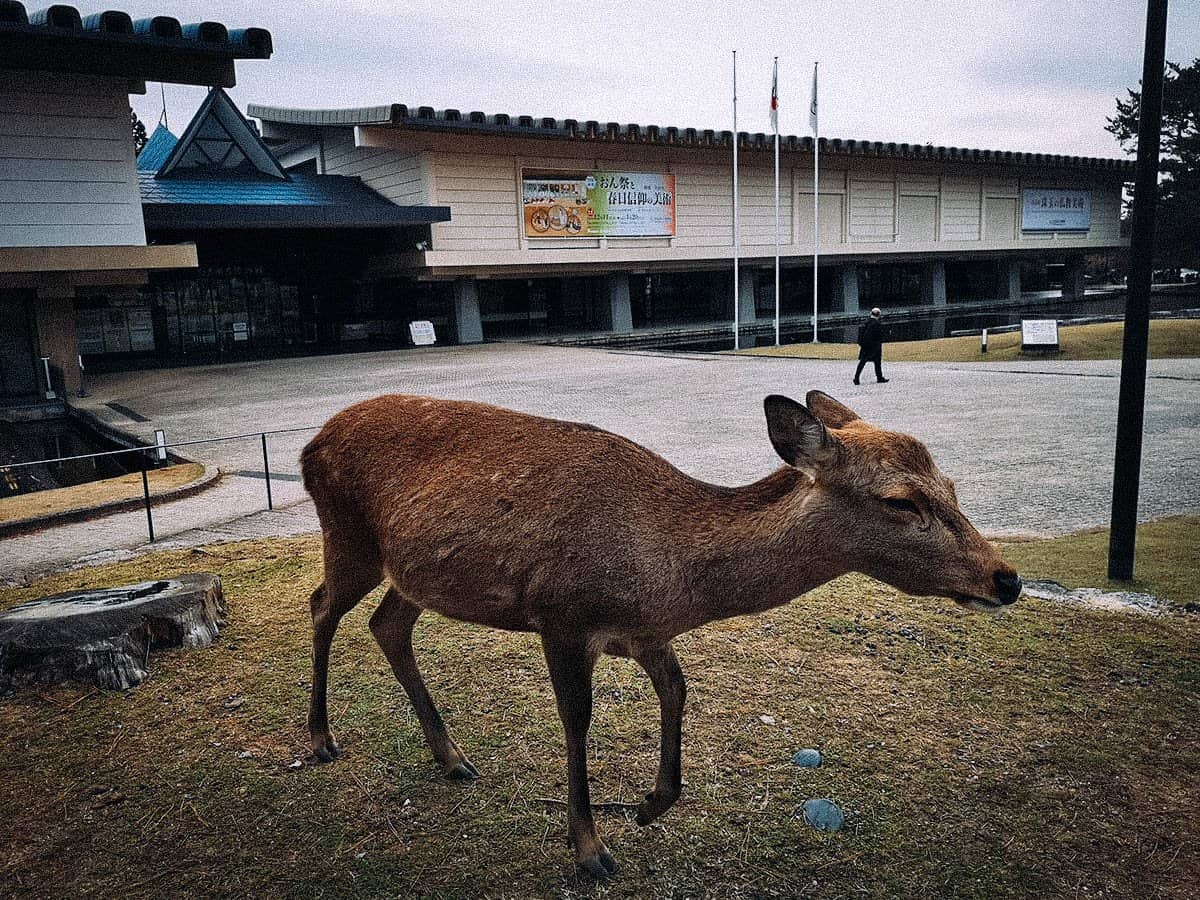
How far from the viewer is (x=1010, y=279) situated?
5681 cm

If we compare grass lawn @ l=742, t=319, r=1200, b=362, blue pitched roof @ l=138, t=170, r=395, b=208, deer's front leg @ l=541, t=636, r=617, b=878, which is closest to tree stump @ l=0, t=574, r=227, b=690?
deer's front leg @ l=541, t=636, r=617, b=878

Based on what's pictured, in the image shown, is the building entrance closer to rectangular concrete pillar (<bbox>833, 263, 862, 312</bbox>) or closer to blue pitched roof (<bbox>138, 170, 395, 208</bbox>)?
blue pitched roof (<bbox>138, 170, 395, 208</bbox>)

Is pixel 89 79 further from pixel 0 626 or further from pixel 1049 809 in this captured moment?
pixel 1049 809

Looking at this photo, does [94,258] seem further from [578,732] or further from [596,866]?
[596,866]

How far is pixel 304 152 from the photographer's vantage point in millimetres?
41250

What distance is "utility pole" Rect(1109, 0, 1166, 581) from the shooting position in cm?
741

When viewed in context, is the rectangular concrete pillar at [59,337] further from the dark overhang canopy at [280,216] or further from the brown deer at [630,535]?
the brown deer at [630,535]

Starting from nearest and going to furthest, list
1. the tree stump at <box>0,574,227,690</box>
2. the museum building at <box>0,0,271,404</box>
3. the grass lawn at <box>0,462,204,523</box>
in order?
the tree stump at <box>0,574,227,690</box> → the grass lawn at <box>0,462,204,523</box> → the museum building at <box>0,0,271,404</box>

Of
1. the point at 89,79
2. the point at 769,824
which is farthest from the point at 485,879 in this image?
the point at 89,79

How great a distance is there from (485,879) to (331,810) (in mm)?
1011

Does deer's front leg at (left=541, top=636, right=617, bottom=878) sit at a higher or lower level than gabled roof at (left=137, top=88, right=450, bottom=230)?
lower

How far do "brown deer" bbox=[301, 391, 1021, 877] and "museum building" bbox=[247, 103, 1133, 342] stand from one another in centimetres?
2999

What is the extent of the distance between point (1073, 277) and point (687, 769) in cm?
6283

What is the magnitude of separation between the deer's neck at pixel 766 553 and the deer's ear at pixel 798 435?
0.17 meters
